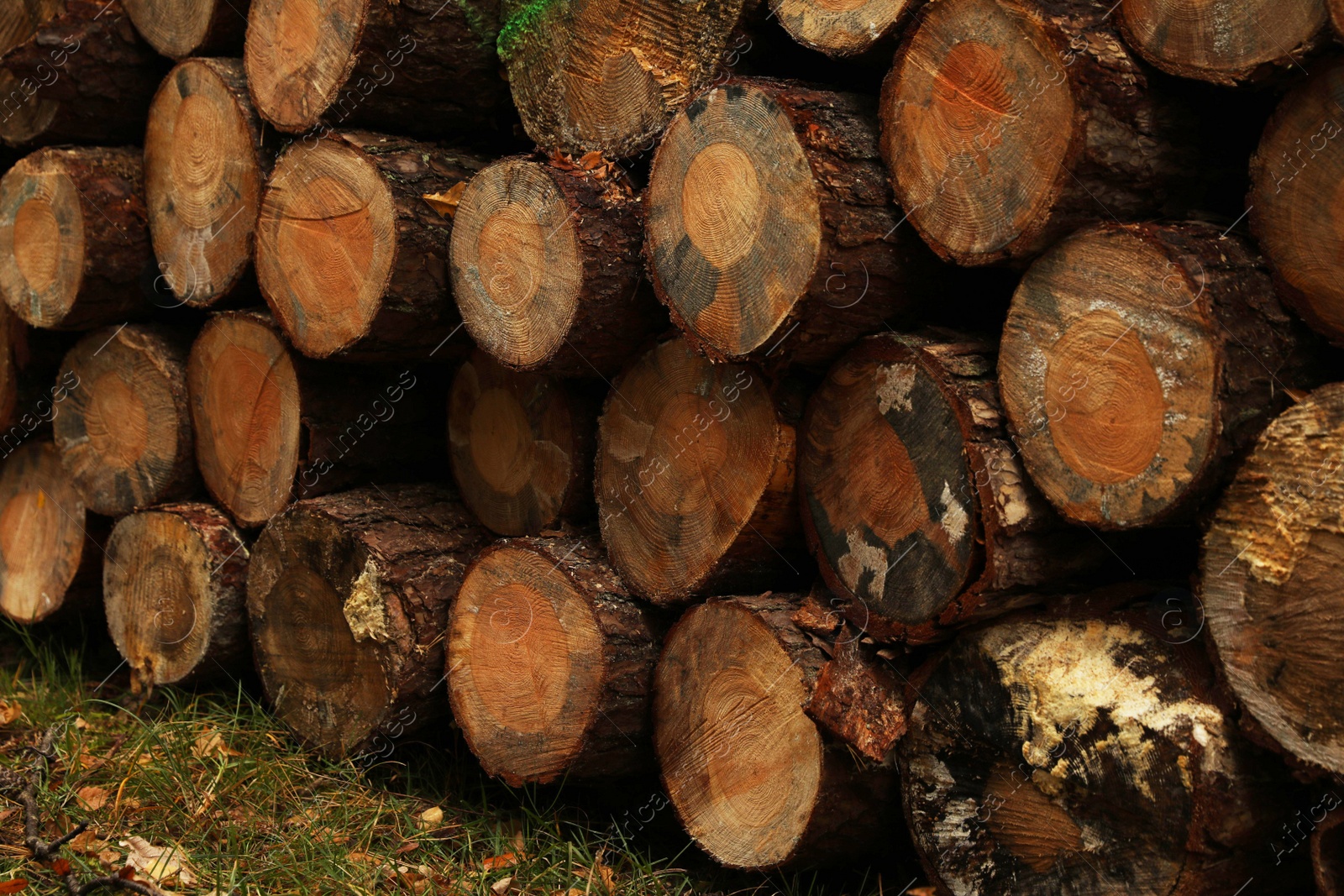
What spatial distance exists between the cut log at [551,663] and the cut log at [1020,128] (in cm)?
118

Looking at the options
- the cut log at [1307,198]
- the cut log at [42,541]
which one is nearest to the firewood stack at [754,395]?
the cut log at [1307,198]

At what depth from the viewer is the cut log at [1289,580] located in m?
1.75

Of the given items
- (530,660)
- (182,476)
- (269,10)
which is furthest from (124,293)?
(530,660)

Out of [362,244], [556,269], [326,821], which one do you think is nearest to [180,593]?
[326,821]

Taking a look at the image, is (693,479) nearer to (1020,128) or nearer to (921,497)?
(921,497)

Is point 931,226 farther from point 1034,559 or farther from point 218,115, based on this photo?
point 218,115

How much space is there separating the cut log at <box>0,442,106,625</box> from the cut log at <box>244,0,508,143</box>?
5.85ft

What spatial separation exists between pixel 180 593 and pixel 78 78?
1.67m

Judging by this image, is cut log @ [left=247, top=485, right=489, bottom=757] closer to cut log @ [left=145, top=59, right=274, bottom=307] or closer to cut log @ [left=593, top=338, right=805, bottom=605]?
A: cut log @ [left=593, top=338, right=805, bottom=605]

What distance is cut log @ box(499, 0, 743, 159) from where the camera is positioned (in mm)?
2533

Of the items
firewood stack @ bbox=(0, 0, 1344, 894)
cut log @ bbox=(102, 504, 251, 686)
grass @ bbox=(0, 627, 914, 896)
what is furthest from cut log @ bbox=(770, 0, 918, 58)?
cut log @ bbox=(102, 504, 251, 686)

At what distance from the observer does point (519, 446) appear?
3115mm

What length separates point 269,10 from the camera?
316 cm

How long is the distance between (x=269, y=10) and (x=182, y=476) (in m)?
1.49
